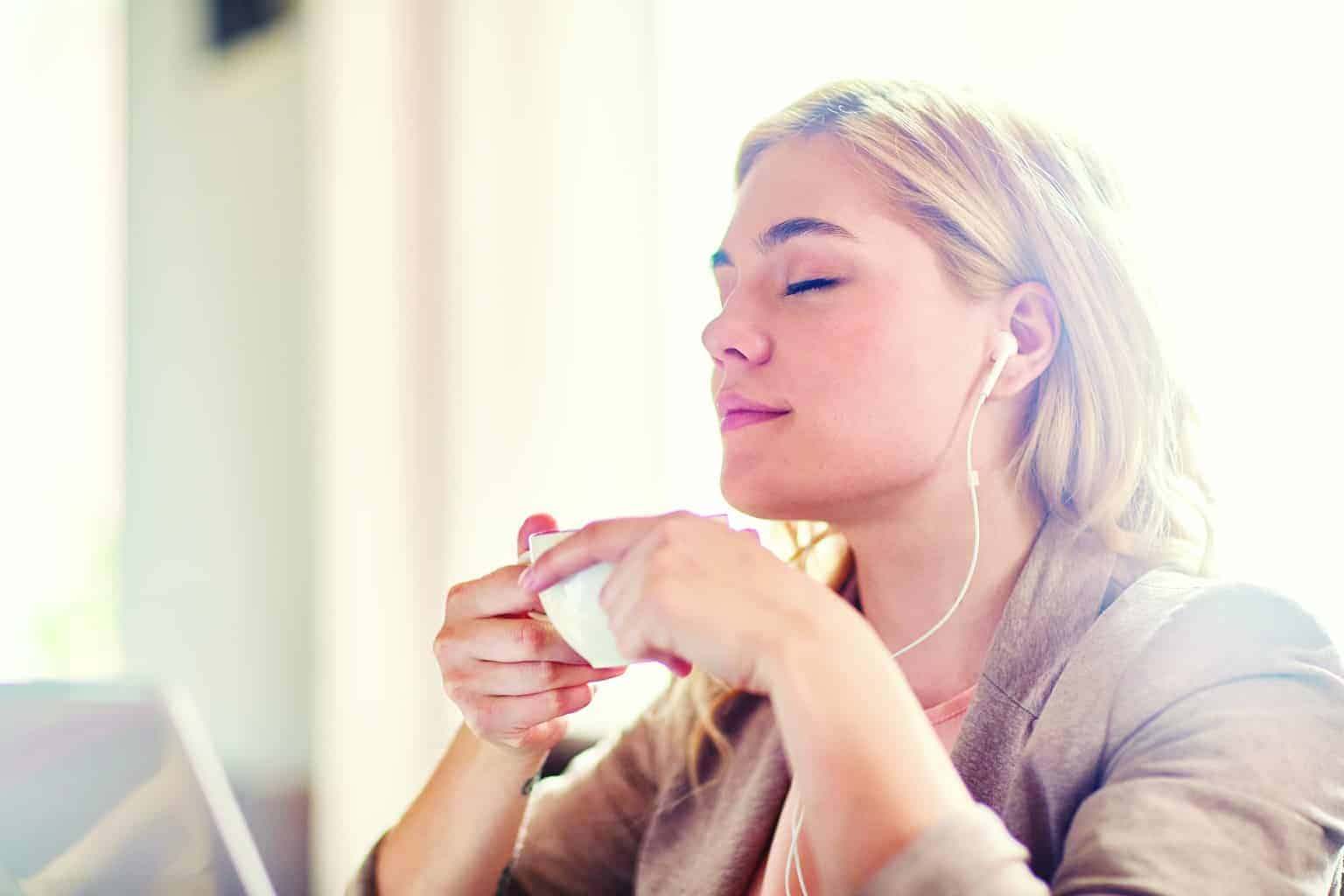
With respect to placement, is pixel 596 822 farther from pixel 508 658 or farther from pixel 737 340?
pixel 737 340

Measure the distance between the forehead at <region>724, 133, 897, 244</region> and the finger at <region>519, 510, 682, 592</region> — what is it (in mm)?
391

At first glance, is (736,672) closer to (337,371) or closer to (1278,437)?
(1278,437)

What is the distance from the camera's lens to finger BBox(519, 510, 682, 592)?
738 mm

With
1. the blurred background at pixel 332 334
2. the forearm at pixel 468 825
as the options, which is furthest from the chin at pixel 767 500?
the blurred background at pixel 332 334

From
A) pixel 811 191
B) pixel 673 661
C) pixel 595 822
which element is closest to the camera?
pixel 673 661

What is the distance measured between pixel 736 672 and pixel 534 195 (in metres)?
1.38

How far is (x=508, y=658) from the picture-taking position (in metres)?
0.90

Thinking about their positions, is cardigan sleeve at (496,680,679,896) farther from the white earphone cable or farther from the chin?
the chin

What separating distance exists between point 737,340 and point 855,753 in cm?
45

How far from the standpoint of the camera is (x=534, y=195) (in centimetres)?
188

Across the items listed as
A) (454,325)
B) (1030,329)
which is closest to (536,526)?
(1030,329)

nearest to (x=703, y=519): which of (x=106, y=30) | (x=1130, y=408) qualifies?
(x=1130, y=408)

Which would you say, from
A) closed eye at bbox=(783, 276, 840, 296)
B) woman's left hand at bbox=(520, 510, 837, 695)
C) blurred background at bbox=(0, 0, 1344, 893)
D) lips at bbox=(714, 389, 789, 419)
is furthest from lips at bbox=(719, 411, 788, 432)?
blurred background at bbox=(0, 0, 1344, 893)

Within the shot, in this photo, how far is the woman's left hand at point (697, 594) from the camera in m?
0.68
